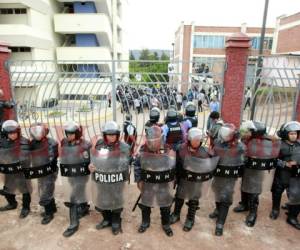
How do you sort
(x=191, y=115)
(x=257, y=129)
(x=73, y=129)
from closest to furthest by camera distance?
(x=73, y=129), (x=257, y=129), (x=191, y=115)

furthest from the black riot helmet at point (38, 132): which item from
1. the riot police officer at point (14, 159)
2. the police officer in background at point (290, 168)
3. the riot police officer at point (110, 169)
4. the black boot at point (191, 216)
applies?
the police officer in background at point (290, 168)

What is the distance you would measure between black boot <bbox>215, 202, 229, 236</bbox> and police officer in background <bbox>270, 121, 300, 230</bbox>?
30.6 inches

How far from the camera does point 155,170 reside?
323cm

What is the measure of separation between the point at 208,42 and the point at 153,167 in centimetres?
3238

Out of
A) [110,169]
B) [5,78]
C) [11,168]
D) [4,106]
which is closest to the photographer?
[110,169]

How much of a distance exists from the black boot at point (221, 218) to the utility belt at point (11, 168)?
2809mm

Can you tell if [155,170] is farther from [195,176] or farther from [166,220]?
[166,220]

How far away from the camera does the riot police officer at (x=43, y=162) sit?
3.53 meters

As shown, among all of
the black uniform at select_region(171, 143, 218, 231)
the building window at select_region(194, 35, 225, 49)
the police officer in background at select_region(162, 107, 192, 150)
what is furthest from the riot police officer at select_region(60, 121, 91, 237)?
the building window at select_region(194, 35, 225, 49)

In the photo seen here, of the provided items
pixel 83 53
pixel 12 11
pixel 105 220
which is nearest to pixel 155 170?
pixel 105 220

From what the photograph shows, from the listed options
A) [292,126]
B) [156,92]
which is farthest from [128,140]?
[292,126]

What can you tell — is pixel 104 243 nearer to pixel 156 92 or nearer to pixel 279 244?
pixel 279 244

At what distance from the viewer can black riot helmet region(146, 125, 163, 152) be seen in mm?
3150

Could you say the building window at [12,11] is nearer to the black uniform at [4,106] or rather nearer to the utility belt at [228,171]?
the black uniform at [4,106]
